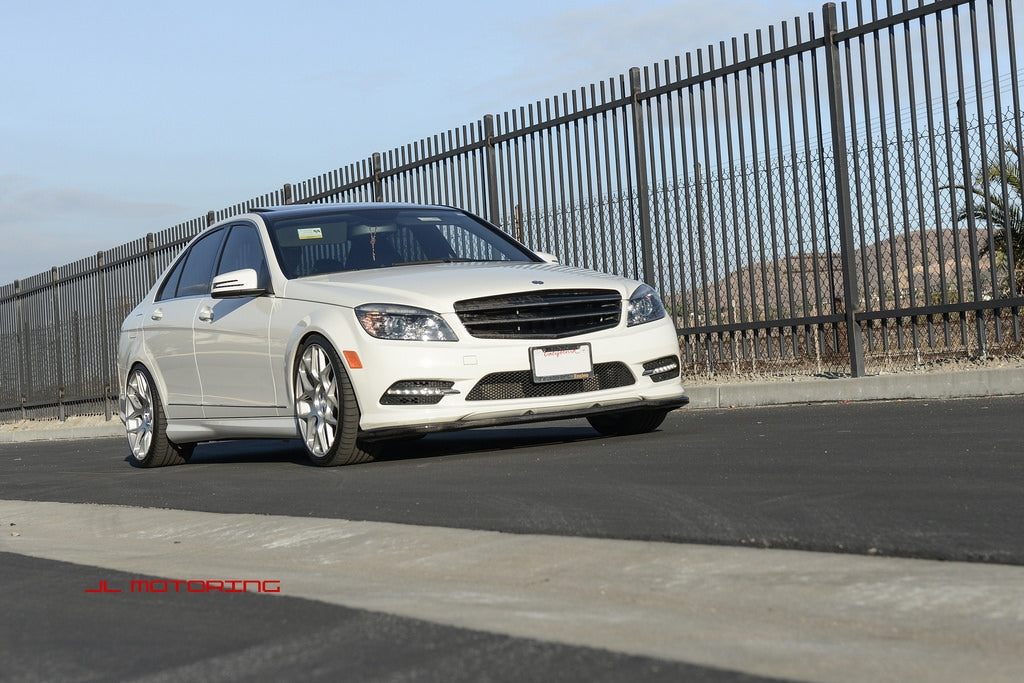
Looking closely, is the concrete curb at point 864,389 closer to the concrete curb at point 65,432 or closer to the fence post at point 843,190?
the fence post at point 843,190

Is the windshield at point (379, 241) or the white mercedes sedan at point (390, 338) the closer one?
the white mercedes sedan at point (390, 338)

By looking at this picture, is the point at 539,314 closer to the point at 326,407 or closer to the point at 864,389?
the point at 326,407

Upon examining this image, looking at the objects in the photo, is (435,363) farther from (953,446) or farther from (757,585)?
(757,585)

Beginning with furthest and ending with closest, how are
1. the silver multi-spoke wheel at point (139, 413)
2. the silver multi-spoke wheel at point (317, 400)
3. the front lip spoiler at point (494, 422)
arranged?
1. the silver multi-spoke wheel at point (139, 413)
2. the silver multi-spoke wheel at point (317, 400)
3. the front lip spoiler at point (494, 422)

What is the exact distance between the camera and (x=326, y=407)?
7.86 meters

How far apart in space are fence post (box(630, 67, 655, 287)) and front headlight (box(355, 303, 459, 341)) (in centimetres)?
546

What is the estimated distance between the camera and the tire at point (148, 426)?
973 centimetres

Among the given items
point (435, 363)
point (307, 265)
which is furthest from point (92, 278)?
point (435, 363)

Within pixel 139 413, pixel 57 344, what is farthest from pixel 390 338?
pixel 57 344

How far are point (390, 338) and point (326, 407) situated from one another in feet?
1.95

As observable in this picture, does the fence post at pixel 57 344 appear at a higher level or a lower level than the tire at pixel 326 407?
higher

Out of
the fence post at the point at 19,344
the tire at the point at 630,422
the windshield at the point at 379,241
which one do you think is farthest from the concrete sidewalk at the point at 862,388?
the fence post at the point at 19,344

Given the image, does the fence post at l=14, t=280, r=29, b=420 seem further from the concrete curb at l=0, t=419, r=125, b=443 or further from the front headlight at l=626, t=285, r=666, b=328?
the front headlight at l=626, t=285, r=666, b=328

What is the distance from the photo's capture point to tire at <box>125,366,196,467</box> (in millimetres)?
9734
